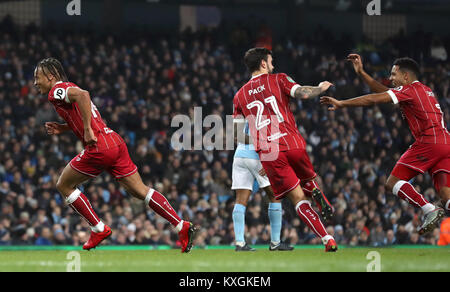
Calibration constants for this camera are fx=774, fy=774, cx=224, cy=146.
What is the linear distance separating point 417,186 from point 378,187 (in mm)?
1020

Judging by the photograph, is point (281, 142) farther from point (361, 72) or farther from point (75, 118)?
point (75, 118)

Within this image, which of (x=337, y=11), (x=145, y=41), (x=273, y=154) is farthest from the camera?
(x=337, y=11)

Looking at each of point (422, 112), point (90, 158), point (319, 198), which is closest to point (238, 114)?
point (319, 198)

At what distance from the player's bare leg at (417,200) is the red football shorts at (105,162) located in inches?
131

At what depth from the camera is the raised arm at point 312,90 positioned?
8.58 metres

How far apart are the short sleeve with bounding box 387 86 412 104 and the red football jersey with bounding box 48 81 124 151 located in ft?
11.0

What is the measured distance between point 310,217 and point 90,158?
267 cm

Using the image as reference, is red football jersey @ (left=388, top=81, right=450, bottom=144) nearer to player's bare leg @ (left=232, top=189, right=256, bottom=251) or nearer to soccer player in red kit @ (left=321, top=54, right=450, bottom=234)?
soccer player in red kit @ (left=321, top=54, right=450, bottom=234)

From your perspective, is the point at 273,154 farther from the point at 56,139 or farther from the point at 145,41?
the point at 145,41

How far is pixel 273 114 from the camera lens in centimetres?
914

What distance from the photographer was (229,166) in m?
20.2

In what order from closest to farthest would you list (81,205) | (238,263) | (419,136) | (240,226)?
(238,263)
(81,205)
(419,136)
(240,226)
